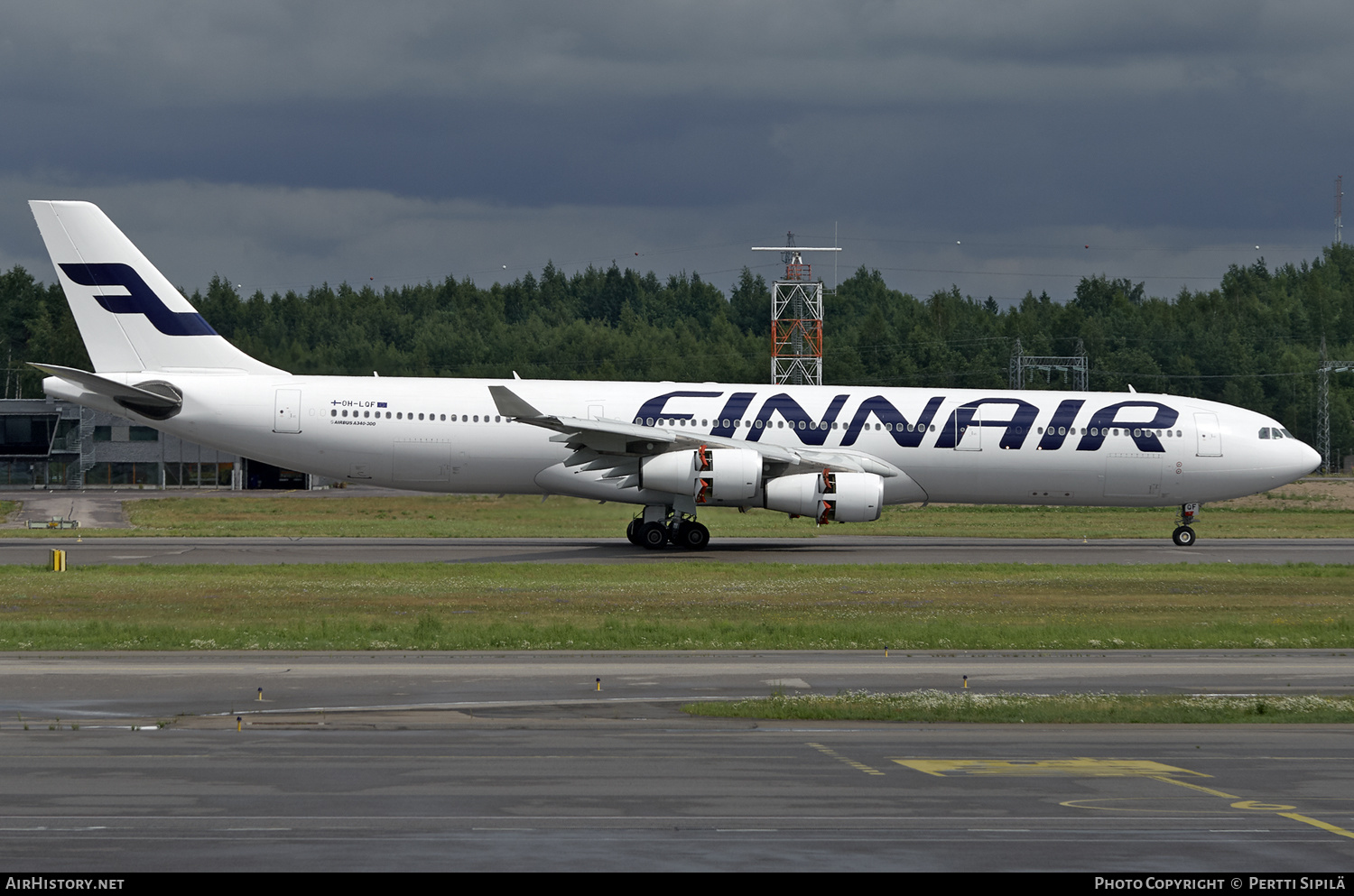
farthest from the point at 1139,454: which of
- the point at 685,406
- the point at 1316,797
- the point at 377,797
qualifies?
the point at 377,797

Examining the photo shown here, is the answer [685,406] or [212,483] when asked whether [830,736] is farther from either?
[212,483]

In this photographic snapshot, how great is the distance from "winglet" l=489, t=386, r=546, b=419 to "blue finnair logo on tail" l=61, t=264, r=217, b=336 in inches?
370

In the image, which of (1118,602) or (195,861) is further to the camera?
A: (1118,602)

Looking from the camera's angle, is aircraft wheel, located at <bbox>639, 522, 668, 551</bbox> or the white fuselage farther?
the white fuselage

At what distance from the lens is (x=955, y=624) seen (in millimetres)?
21906

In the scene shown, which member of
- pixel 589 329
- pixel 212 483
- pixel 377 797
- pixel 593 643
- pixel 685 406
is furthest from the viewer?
pixel 589 329

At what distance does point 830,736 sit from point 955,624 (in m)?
9.35

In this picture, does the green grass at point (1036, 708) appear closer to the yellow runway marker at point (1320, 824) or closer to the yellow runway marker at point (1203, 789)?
the yellow runway marker at point (1203, 789)

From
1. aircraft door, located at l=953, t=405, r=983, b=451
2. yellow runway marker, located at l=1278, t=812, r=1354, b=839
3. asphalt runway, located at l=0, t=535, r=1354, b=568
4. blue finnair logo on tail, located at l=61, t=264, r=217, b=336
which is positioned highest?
blue finnair logo on tail, located at l=61, t=264, r=217, b=336

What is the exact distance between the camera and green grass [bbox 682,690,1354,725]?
14.2 m

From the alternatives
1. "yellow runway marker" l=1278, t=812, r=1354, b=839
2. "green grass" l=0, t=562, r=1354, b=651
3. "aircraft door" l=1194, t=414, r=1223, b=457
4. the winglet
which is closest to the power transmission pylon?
"aircraft door" l=1194, t=414, r=1223, b=457

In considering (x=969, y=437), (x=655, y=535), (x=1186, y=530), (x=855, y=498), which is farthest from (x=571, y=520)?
(x=1186, y=530)

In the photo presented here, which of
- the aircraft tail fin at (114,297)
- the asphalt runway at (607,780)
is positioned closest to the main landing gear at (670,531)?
the aircraft tail fin at (114,297)

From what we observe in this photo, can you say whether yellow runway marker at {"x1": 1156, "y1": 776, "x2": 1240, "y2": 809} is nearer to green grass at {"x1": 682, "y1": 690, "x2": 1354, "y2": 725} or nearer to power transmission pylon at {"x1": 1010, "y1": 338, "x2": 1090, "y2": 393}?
green grass at {"x1": 682, "y1": 690, "x2": 1354, "y2": 725}
